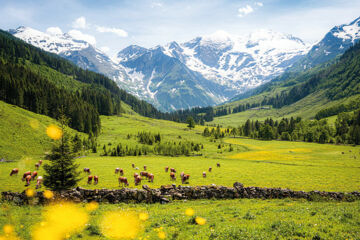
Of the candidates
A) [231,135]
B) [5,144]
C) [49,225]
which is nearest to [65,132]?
[49,225]

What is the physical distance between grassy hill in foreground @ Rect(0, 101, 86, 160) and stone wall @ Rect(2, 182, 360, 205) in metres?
43.3

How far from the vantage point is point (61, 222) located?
1598 centimetres

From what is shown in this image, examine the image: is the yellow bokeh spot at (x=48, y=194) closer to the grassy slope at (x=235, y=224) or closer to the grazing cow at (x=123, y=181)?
the grassy slope at (x=235, y=224)

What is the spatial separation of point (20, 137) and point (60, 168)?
52.8 meters

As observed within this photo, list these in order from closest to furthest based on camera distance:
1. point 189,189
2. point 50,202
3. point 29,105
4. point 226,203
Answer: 1. point 50,202
2. point 226,203
3. point 189,189
4. point 29,105

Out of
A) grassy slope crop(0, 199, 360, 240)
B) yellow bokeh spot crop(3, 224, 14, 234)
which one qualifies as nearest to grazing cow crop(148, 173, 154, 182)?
grassy slope crop(0, 199, 360, 240)

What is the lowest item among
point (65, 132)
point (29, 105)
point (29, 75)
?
point (65, 132)

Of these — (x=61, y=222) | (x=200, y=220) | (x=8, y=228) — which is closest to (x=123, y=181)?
(x=61, y=222)

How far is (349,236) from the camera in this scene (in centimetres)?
1169

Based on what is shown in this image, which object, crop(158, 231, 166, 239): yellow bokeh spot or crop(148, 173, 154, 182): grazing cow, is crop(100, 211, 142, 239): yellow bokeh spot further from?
crop(148, 173, 154, 182): grazing cow

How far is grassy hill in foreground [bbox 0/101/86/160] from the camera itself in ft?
182

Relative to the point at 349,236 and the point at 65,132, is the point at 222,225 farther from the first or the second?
the point at 65,132

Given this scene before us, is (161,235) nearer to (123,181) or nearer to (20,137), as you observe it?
(123,181)

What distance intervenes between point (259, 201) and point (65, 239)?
66.4 ft
